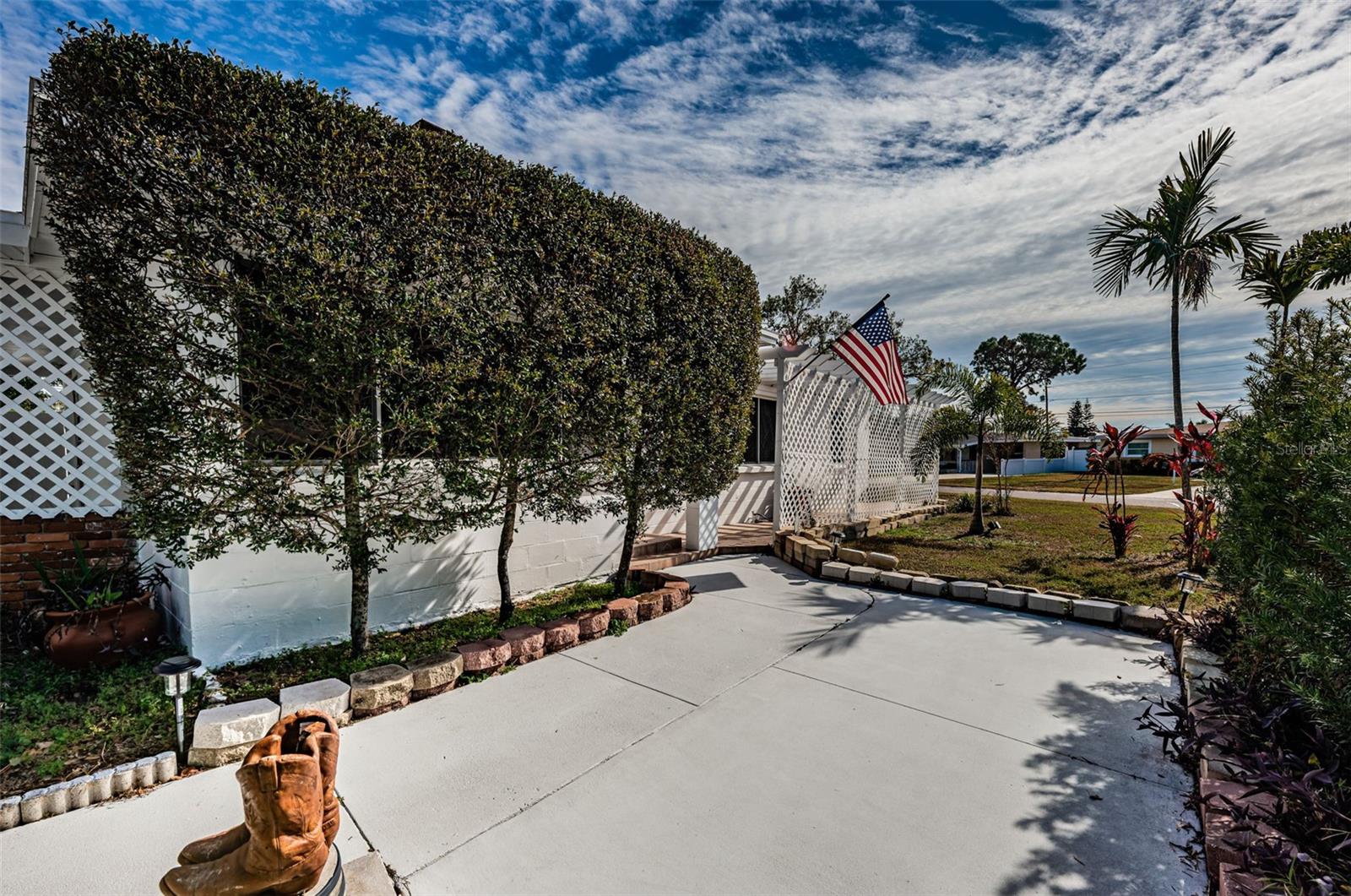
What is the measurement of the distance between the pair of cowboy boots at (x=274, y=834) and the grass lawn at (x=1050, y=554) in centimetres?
614

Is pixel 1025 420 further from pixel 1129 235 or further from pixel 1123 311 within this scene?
pixel 1129 235

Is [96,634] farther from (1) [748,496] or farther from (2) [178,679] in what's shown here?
(1) [748,496]

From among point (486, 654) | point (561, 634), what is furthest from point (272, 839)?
point (561, 634)

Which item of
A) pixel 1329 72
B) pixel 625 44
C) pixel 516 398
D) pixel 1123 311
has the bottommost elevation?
pixel 516 398

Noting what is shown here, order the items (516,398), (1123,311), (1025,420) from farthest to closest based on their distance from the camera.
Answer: (1025,420) < (1123,311) < (516,398)

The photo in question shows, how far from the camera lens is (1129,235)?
7.39 m

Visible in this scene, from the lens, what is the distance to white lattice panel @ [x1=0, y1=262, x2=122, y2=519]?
12.4 ft

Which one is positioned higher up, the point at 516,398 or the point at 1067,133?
the point at 1067,133

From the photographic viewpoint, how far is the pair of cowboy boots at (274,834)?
53.4 inches

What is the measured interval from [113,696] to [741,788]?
356 cm

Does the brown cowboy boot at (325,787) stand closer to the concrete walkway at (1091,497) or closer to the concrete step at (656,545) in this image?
the concrete step at (656,545)

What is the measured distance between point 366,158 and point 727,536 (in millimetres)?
6396

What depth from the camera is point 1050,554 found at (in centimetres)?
718

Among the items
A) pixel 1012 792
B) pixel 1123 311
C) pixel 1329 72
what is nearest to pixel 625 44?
pixel 1329 72
